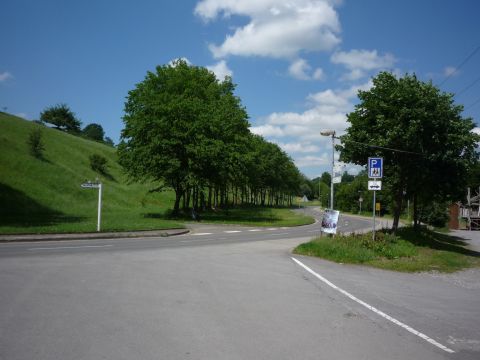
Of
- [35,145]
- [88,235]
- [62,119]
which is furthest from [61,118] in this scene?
[88,235]

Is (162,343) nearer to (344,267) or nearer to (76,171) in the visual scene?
(344,267)

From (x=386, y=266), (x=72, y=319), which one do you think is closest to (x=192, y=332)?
(x=72, y=319)

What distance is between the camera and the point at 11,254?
1373cm

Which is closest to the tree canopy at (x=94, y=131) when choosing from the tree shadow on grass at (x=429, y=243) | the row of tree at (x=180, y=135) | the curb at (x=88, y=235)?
the row of tree at (x=180, y=135)

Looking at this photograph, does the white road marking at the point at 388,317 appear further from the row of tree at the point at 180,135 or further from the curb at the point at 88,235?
the row of tree at the point at 180,135

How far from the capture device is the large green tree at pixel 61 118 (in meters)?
112

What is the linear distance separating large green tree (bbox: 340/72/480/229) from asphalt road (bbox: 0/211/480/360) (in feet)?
33.7

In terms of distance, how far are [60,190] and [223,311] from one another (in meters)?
43.0

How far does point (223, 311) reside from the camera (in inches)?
280

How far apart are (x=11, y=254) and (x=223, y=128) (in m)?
26.2

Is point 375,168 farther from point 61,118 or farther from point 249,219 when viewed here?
point 61,118

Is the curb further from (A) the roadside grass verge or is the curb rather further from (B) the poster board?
(A) the roadside grass verge

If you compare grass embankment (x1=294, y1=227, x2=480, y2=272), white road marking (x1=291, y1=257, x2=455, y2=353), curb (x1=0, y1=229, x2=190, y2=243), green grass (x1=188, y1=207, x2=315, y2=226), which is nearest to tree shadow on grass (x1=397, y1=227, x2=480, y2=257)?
grass embankment (x1=294, y1=227, x2=480, y2=272)

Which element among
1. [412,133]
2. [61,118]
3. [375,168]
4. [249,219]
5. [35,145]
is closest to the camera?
[375,168]
